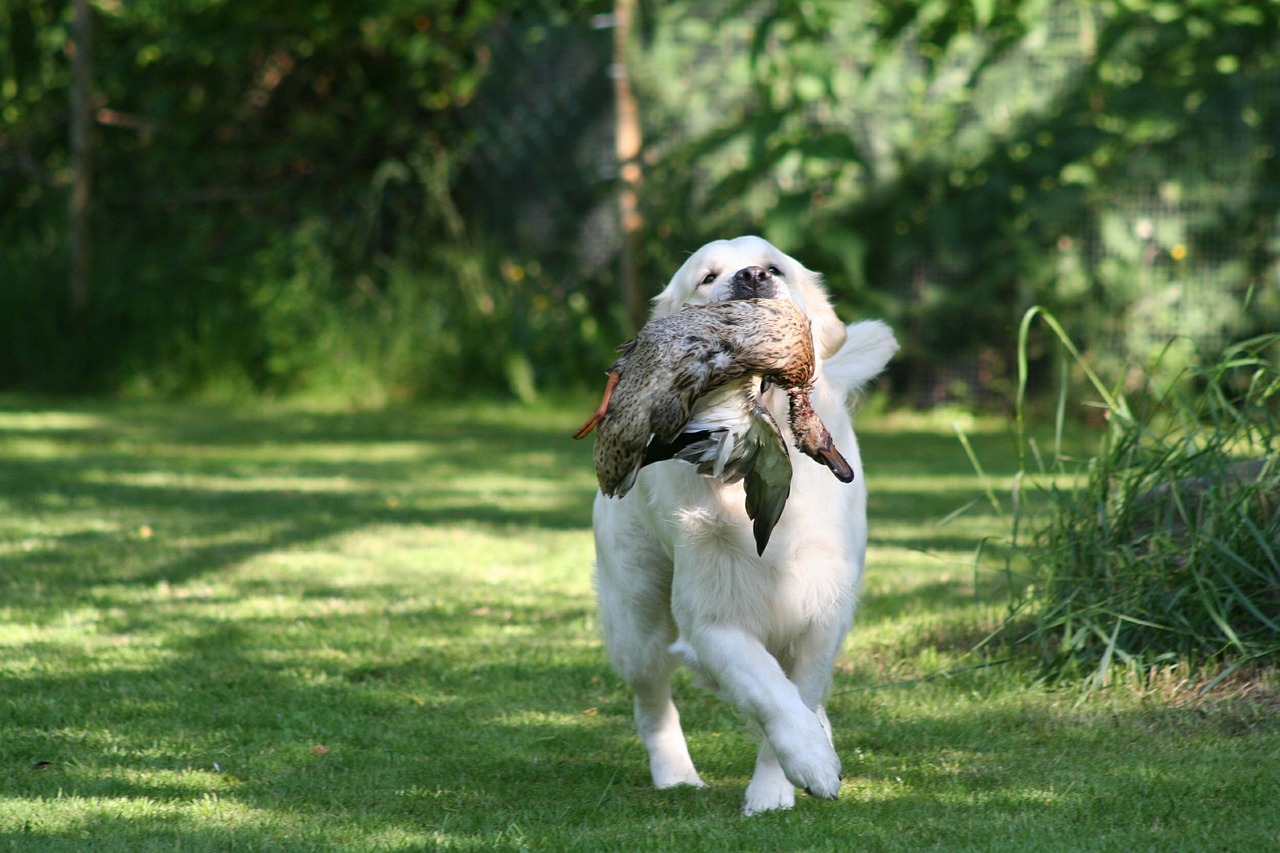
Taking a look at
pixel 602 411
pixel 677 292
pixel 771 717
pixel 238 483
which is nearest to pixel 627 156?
pixel 238 483

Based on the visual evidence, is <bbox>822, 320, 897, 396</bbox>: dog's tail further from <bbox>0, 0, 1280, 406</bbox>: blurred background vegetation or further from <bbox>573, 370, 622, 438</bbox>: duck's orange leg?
<bbox>0, 0, 1280, 406</bbox>: blurred background vegetation

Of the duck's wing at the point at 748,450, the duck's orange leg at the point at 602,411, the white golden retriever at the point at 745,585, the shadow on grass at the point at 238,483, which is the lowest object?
the shadow on grass at the point at 238,483

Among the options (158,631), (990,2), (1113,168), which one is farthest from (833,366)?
(1113,168)

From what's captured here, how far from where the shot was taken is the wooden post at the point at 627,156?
960 cm

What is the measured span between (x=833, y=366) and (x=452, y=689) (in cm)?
139

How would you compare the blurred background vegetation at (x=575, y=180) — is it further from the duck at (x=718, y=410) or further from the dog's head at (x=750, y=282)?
the duck at (x=718, y=410)

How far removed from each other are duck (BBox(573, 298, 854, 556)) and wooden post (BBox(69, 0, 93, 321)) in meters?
8.91

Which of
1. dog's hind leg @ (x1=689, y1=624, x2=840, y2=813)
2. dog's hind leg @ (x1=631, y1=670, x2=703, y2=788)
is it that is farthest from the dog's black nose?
dog's hind leg @ (x1=631, y1=670, x2=703, y2=788)

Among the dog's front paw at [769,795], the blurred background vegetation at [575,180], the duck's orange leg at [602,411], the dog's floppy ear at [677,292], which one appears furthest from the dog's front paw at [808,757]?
the blurred background vegetation at [575,180]

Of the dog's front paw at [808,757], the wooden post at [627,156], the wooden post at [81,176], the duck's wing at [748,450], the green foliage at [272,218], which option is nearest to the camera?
the dog's front paw at [808,757]

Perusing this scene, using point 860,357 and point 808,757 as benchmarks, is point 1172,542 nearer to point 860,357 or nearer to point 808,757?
point 860,357

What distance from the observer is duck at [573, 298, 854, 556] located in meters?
2.85

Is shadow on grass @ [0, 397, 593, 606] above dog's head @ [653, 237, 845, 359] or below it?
below

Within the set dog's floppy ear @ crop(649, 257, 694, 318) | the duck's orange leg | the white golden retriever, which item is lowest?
the white golden retriever
